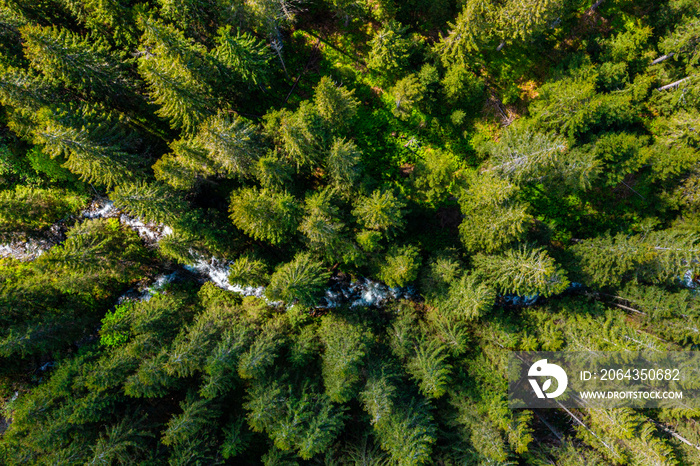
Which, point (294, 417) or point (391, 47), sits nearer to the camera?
point (294, 417)

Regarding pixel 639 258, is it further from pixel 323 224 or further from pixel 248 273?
pixel 248 273

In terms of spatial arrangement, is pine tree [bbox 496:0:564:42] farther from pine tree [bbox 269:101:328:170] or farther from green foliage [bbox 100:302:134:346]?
green foliage [bbox 100:302:134:346]

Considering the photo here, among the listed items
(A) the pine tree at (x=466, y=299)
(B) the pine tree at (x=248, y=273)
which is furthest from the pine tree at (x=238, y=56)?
(A) the pine tree at (x=466, y=299)

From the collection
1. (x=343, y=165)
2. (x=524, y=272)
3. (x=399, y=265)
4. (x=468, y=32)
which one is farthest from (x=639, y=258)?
(x=343, y=165)

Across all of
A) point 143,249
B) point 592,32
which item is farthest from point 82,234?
point 592,32

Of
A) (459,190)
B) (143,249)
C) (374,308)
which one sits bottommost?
(143,249)

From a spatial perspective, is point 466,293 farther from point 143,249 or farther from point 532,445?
point 143,249

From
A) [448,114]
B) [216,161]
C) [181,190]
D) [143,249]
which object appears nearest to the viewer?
[216,161]
